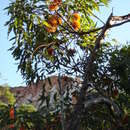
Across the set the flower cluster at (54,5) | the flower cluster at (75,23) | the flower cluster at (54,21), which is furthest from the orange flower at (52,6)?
the flower cluster at (75,23)

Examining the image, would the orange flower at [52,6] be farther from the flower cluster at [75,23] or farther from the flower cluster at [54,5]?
the flower cluster at [75,23]

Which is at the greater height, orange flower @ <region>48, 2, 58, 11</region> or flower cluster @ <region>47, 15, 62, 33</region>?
orange flower @ <region>48, 2, 58, 11</region>

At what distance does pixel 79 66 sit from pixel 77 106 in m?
3.20

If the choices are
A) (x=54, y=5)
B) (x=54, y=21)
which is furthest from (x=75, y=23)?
(x=54, y=5)

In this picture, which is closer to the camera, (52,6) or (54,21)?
Result: (52,6)

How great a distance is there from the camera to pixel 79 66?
26.1 feet

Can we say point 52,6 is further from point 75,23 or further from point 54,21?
point 75,23

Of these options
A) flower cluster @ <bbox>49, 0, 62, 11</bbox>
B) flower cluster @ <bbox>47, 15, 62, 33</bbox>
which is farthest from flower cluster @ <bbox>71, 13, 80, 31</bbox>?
flower cluster @ <bbox>49, 0, 62, 11</bbox>

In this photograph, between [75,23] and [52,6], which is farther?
[75,23]

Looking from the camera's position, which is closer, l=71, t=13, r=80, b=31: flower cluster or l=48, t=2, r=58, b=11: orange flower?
l=48, t=2, r=58, b=11: orange flower

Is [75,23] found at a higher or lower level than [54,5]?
lower

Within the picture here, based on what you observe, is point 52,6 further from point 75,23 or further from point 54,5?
point 75,23

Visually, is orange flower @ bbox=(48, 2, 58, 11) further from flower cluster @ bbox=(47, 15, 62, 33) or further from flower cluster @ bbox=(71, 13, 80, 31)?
flower cluster @ bbox=(71, 13, 80, 31)

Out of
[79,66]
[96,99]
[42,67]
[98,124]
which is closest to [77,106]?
[96,99]
